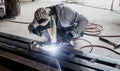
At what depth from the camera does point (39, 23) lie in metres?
2.88

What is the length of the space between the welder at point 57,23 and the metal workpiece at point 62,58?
0.24 meters

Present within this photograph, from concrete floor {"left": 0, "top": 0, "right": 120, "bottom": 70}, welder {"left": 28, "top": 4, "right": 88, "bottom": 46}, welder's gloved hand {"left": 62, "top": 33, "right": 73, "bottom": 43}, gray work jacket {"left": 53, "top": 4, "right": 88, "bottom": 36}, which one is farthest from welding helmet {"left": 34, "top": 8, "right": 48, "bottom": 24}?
concrete floor {"left": 0, "top": 0, "right": 120, "bottom": 70}

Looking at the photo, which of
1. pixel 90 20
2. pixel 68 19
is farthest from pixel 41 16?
pixel 90 20

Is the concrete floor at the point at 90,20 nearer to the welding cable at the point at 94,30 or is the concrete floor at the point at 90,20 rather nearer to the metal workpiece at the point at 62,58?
the welding cable at the point at 94,30

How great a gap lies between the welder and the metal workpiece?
235 millimetres

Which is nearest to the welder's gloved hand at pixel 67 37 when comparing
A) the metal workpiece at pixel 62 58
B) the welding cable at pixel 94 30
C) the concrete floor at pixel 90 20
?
the metal workpiece at pixel 62 58

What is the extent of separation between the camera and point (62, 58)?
2.62 metres

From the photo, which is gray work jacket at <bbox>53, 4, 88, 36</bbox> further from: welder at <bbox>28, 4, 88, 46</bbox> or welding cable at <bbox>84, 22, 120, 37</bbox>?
welding cable at <bbox>84, 22, 120, 37</bbox>

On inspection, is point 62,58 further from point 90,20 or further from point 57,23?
point 90,20

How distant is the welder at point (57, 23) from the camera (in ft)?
9.56

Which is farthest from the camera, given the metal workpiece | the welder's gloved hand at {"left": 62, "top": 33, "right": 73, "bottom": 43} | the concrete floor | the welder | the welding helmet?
the concrete floor

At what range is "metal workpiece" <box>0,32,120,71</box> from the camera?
244 cm

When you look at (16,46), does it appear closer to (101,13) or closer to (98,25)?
(98,25)

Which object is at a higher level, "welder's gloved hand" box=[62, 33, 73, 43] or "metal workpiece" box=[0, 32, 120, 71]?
"welder's gloved hand" box=[62, 33, 73, 43]
